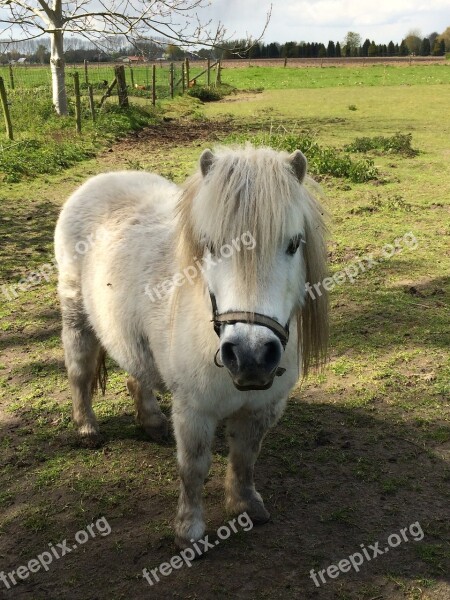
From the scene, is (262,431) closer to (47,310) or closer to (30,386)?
(30,386)

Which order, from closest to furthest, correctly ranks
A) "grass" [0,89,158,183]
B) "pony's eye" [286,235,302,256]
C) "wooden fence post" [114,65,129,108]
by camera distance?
"pony's eye" [286,235,302,256], "grass" [0,89,158,183], "wooden fence post" [114,65,129,108]

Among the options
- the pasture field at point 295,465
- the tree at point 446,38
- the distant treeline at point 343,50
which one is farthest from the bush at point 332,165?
the tree at point 446,38

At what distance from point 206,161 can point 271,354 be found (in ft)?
2.70

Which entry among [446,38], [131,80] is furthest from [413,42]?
[131,80]

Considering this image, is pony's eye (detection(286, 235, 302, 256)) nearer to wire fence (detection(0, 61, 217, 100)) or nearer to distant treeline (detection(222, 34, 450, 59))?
wire fence (detection(0, 61, 217, 100))

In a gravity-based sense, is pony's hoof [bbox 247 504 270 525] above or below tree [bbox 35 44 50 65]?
below

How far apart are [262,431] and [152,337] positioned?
0.74m

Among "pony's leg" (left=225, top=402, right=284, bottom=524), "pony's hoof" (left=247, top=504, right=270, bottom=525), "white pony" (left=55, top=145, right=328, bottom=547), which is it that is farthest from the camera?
"pony's hoof" (left=247, top=504, right=270, bottom=525)

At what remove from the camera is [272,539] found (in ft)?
9.02

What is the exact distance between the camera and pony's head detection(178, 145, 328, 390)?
184 cm

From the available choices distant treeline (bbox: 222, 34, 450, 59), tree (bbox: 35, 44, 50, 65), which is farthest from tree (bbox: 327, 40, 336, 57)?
tree (bbox: 35, 44, 50, 65)

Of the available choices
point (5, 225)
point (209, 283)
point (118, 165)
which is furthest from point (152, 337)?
point (118, 165)

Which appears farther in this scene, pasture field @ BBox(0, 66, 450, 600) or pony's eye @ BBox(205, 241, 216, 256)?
pasture field @ BBox(0, 66, 450, 600)

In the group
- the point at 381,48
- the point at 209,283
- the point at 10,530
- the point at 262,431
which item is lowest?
the point at 10,530
